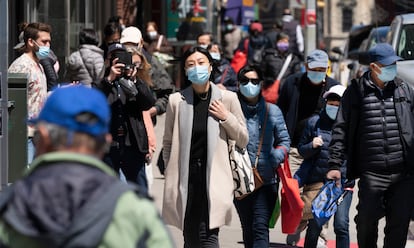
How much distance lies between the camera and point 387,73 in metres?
7.80

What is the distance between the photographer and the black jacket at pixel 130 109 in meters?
8.30

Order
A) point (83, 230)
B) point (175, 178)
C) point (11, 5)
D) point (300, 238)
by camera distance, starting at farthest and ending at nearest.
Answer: point (11, 5) < point (300, 238) < point (175, 178) < point (83, 230)

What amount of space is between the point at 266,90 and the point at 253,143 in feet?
22.6

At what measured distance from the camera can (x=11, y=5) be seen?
13.9 metres

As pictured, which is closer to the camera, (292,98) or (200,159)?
(200,159)

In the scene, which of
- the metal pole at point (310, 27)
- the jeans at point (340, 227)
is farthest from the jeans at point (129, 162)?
the metal pole at point (310, 27)

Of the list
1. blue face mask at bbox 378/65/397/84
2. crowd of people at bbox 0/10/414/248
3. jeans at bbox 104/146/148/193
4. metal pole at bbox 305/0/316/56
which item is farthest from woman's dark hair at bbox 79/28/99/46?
metal pole at bbox 305/0/316/56

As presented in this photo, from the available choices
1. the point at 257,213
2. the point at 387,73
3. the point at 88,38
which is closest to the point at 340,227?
the point at 257,213

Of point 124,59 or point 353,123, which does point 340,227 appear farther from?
point 124,59

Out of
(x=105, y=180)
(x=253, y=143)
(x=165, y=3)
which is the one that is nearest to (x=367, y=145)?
(x=253, y=143)

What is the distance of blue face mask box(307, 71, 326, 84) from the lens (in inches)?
394

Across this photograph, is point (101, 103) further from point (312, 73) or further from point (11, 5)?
point (11, 5)

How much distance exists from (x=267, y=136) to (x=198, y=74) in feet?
3.45

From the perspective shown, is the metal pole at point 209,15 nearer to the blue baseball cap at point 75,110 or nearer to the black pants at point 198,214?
the black pants at point 198,214
